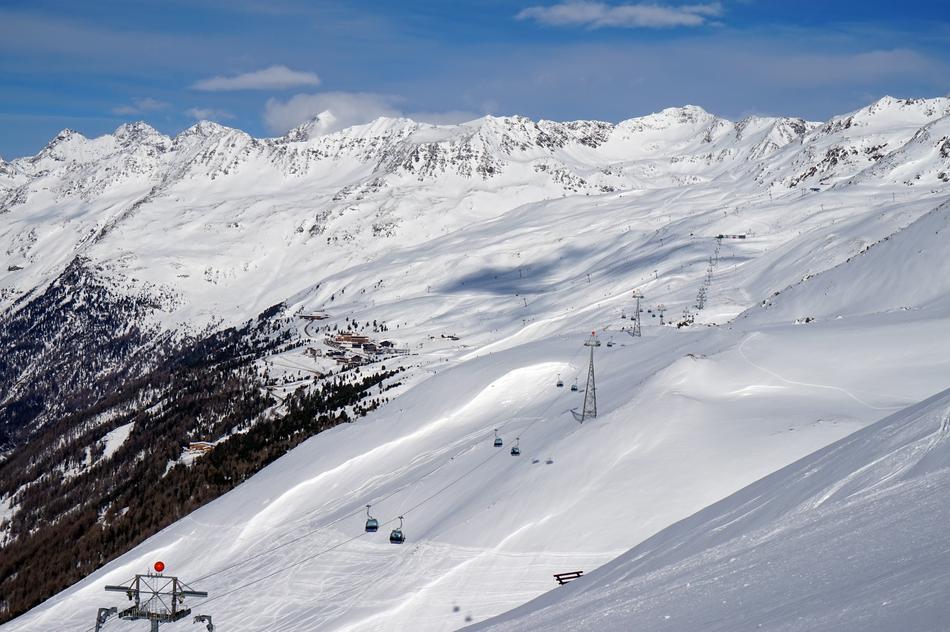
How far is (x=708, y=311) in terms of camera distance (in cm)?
13088

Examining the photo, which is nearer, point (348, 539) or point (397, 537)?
point (397, 537)

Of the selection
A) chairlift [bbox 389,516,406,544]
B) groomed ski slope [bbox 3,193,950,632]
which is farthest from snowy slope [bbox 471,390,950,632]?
chairlift [bbox 389,516,406,544]

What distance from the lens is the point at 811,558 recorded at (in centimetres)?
1389

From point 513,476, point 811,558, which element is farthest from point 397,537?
point 811,558

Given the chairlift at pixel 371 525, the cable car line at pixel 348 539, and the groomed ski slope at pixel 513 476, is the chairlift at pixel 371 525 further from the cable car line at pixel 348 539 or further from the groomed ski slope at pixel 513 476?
the groomed ski slope at pixel 513 476

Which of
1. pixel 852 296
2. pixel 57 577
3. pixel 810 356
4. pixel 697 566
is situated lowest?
pixel 57 577

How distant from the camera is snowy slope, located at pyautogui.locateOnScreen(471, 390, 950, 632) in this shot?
1080 centimetres

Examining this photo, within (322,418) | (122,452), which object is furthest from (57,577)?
(122,452)

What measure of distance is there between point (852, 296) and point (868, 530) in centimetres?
8428

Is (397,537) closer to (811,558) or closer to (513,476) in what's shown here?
(513,476)

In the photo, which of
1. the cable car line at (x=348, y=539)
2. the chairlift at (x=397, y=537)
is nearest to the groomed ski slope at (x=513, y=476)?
the cable car line at (x=348, y=539)

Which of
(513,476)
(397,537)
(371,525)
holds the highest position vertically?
(513,476)

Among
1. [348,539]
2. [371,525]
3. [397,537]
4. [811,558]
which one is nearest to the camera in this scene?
[811,558]

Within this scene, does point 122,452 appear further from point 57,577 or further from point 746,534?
point 746,534
